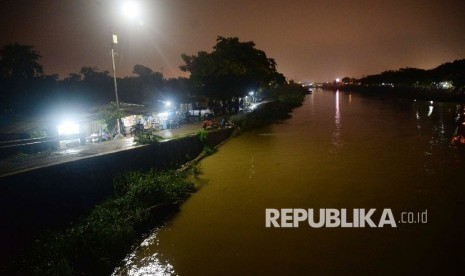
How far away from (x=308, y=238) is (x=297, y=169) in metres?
9.55

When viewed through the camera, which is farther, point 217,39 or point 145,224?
point 217,39

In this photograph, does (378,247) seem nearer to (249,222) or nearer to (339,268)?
(339,268)

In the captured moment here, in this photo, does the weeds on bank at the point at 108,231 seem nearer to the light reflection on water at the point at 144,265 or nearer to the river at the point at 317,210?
the light reflection on water at the point at 144,265

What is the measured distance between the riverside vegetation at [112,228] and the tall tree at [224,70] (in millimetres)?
22697

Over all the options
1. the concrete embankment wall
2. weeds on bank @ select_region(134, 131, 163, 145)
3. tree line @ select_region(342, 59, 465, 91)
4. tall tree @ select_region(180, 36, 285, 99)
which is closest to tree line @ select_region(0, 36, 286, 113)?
tall tree @ select_region(180, 36, 285, 99)

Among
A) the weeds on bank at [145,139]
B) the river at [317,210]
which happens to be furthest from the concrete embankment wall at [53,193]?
the river at [317,210]

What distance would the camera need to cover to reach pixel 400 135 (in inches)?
1319

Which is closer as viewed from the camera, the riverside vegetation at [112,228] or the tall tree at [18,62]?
the riverside vegetation at [112,228]

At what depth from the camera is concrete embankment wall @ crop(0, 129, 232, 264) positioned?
1007 centimetres

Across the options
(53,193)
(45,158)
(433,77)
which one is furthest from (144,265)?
(433,77)

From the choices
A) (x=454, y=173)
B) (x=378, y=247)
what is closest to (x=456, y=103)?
(x=454, y=173)

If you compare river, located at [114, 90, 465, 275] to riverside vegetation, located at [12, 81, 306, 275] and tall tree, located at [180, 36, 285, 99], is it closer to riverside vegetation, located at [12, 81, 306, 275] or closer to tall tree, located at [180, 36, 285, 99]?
riverside vegetation, located at [12, 81, 306, 275]

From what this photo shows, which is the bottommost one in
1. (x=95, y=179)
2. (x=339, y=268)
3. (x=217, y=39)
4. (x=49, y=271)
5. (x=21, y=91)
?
(x=339, y=268)

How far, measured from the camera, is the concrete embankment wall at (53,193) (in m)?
10.1
